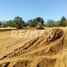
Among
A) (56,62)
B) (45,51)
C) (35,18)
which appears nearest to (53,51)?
(45,51)

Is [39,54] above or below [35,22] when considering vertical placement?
below

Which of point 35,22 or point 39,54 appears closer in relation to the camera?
point 39,54

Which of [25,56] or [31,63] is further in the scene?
[25,56]

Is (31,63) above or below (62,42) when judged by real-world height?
below

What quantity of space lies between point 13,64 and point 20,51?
1652 millimetres

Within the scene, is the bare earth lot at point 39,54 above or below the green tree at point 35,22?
below

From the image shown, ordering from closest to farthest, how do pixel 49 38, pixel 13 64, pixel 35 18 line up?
pixel 13 64 < pixel 49 38 < pixel 35 18

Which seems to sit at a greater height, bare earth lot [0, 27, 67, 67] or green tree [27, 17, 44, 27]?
green tree [27, 17, 44, 27]

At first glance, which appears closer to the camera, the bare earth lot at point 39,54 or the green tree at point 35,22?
the bare earth lot at point 39,54

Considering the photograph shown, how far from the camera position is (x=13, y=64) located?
10.1 meters

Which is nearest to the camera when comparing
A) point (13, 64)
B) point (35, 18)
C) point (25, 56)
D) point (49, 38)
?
point (13, 64)

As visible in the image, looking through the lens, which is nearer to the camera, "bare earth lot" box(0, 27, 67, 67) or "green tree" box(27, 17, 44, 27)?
"bare earth lot" box(0, 27, 67, 67)

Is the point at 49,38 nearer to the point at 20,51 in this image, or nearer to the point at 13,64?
the point at 20,51

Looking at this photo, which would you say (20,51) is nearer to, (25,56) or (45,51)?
(25,56)
